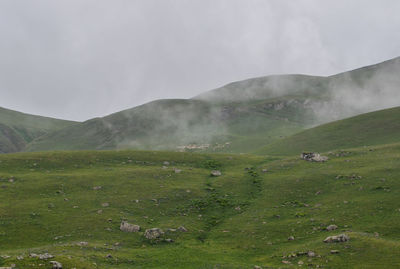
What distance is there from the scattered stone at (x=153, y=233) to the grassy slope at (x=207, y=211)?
758 millimetres

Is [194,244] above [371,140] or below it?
below

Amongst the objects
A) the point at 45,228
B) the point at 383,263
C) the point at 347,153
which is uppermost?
the point at 347,153

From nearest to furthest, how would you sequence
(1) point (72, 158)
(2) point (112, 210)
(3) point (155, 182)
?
(2) point (112, 210), (3) point (155, 182), (1) point (72, 158)

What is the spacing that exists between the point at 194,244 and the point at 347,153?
45.2 metres

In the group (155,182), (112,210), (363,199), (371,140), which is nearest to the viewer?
(363,199)

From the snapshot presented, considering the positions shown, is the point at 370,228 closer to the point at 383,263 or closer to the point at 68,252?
the point at 383,263

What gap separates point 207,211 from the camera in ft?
154

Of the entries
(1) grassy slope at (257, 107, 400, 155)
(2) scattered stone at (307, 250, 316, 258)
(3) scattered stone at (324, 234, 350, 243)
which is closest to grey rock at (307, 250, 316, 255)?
(2) scattered stone at (307, 250, 316, 258)

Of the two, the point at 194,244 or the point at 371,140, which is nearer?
the point at 194,244

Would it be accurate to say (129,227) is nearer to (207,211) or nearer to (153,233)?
(153,233)

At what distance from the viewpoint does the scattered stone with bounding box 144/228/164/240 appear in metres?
Answer: 37.9

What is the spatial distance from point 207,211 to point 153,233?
10722 mm

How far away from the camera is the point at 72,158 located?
73062mm

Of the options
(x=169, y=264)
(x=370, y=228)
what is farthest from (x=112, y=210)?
(x=370, y=228)
